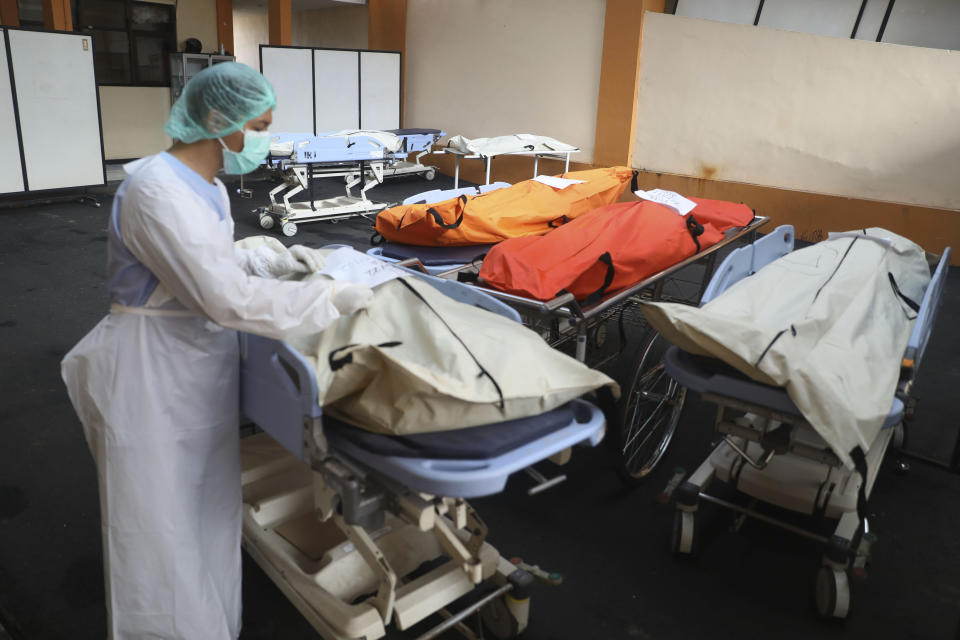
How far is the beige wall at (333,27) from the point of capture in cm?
1026

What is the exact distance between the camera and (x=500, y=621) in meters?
1.93

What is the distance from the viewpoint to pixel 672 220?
3033 millimetres

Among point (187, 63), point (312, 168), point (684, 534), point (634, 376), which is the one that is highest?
point (187, 63)

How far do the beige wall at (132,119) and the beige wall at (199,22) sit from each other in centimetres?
80

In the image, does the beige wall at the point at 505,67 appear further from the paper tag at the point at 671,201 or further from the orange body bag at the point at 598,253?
the orange body bag at the point at 598,253

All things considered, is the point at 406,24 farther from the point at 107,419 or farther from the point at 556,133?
the point at 107,419

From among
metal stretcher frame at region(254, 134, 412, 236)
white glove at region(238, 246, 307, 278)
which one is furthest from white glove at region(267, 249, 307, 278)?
metal stretcher frame at region(254, 134, 412, 236)

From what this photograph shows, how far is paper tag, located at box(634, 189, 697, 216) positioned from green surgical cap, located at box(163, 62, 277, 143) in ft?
6.90

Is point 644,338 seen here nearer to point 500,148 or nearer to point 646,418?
point 646,418

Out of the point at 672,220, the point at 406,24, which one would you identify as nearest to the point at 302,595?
the point at 672,220

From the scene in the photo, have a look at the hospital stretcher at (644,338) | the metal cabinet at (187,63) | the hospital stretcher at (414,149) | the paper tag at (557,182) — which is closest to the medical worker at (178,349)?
the hospital stretcher at (644,338)

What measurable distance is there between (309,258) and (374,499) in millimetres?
630

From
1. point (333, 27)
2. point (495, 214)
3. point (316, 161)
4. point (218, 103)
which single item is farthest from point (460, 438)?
point (333, 27)

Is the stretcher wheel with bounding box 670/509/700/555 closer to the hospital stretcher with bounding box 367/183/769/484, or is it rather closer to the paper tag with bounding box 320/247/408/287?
the hospital stretcher with bounding box 367/183/769/484
